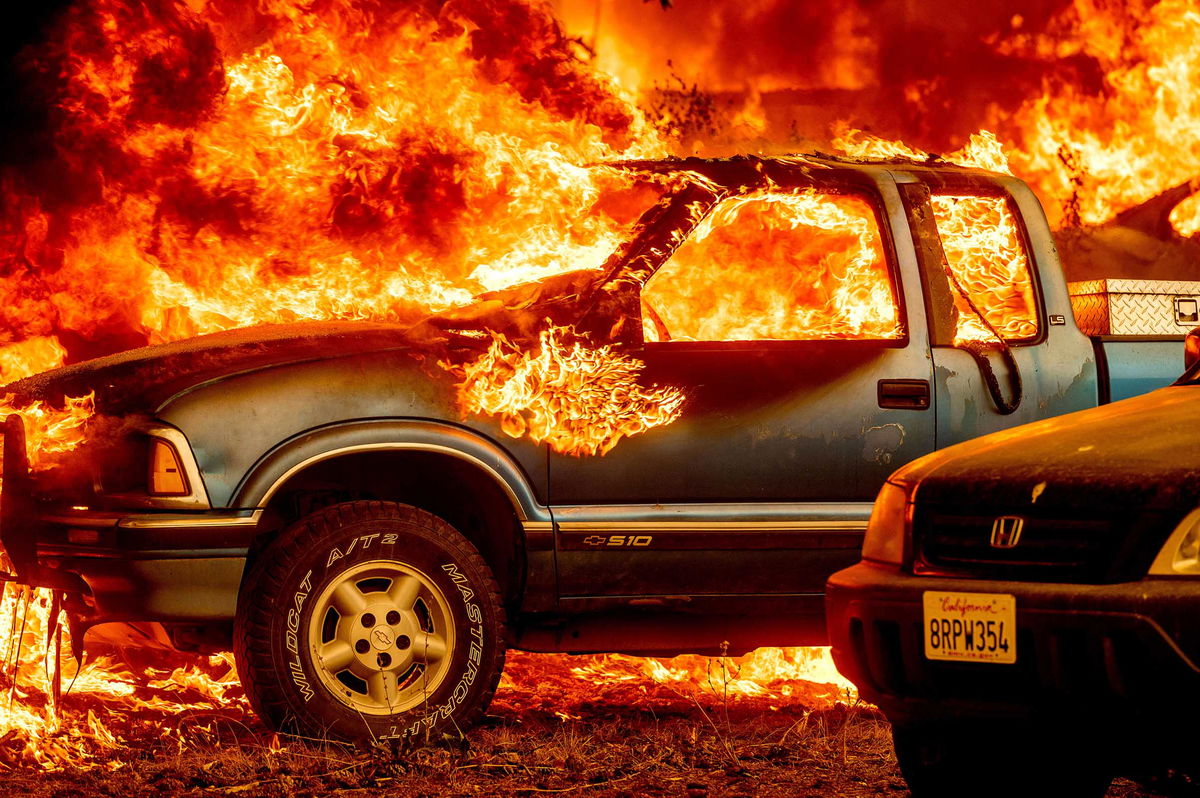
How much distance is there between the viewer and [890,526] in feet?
15.3

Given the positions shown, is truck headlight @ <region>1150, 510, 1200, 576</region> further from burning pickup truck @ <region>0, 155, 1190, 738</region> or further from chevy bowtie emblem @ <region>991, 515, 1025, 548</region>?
burning pickup truck @ <region>0, 155, 1190, 738</region>

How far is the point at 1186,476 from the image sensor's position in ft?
12.9

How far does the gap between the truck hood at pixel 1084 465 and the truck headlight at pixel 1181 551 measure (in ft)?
0.15

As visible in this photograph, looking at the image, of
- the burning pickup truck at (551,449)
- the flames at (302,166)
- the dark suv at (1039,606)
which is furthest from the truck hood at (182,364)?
the dark suv at (1039,606)

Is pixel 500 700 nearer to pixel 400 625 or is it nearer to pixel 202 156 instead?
pixel 400 625

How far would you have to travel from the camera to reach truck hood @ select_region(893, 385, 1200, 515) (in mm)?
3990

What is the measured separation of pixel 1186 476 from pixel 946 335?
2.32 metres

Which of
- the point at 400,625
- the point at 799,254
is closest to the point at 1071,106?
the point at 799,254

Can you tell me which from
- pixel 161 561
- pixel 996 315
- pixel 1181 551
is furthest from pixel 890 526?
pixel 161 561

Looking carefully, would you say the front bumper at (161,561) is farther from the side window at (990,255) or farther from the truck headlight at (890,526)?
the side window at (990,255)

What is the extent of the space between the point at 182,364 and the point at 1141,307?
3734 millimetres

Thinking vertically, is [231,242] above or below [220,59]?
below

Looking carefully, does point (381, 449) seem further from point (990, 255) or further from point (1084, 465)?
point (990, 255)

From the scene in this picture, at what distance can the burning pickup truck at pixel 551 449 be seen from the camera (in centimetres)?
551
